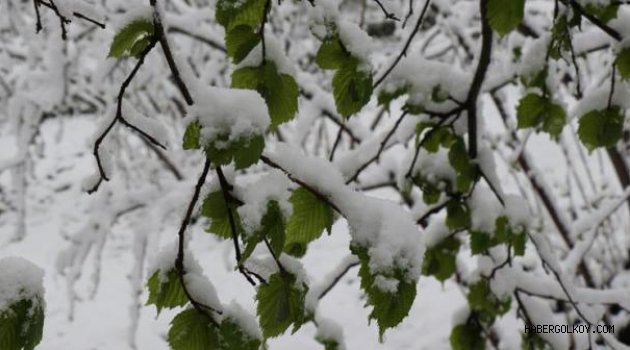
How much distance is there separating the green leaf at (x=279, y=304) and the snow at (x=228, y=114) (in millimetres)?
208

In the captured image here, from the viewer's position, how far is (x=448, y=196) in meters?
1.48

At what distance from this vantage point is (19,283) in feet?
2.00

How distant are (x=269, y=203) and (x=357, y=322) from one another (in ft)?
10.5

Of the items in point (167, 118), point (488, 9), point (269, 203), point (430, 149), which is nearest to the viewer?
point (269, 203)

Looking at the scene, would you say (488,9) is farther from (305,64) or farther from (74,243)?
(305,64)

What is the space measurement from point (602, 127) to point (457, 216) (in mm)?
406

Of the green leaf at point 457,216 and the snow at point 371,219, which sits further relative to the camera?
the green leaf at point 457,216

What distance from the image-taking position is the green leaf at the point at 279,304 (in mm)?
691

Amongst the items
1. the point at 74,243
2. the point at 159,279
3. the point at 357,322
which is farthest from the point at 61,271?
the point at 159,279

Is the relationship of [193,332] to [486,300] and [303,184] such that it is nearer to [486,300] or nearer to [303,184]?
[303,184]

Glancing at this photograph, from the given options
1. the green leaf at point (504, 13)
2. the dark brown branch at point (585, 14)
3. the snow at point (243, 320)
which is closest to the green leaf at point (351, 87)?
the green leaf at point (504, 13)

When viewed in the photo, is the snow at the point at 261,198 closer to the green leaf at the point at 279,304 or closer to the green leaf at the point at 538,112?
the green leaf at the point at 279,304

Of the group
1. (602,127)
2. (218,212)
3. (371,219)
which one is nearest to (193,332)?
(218,212)

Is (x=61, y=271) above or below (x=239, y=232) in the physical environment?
above
